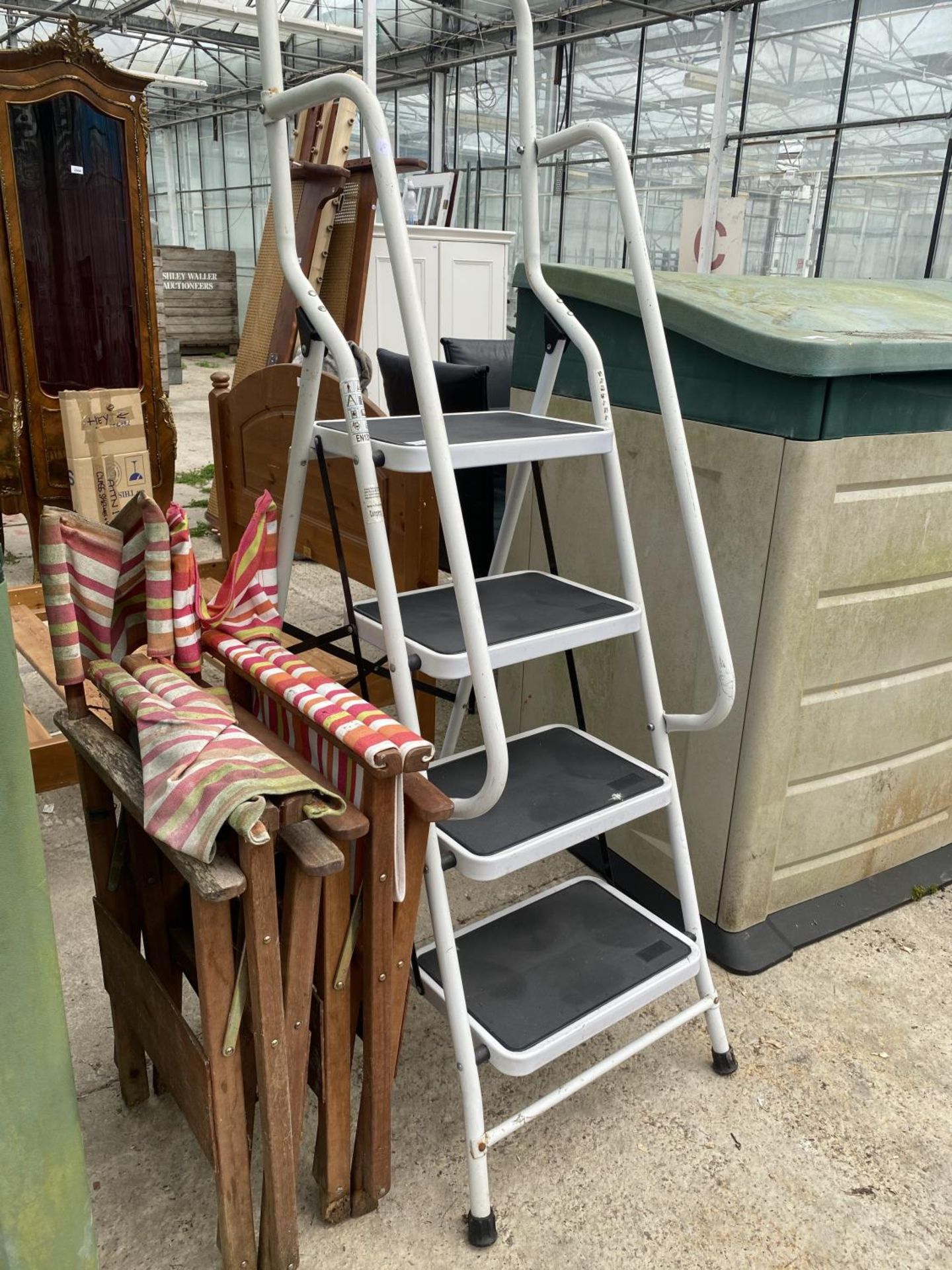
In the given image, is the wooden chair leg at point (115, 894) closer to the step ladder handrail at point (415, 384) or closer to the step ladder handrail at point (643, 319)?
the step ladder handrail at point (415, 384)

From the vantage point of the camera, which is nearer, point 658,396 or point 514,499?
point 658,396

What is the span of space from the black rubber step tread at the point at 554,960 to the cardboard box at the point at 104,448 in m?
2.56

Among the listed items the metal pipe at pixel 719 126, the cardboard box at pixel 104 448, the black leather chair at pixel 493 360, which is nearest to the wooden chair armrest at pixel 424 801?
the black leather chair at pixel 493 360

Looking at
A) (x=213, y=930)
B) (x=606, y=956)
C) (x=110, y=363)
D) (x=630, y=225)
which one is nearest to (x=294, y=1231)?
(x=213, y=930)

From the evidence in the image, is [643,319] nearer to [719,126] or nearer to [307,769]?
[307,769]

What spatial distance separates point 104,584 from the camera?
136 cm

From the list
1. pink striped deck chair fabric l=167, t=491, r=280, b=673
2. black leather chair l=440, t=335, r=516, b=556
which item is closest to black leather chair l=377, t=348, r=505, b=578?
black leather chair l=440, t=335, r=516, b=556

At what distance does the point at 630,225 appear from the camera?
152cm

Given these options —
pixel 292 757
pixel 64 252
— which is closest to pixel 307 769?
pixel 292 757

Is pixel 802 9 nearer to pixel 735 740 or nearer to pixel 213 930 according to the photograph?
pixel 735 740

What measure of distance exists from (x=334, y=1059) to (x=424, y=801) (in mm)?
426

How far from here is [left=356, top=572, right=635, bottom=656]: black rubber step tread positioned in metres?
1.51

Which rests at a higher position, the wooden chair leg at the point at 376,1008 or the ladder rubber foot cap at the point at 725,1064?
the wooden chair leg at the point at 376,1008

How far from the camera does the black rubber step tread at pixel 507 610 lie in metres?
1.51
